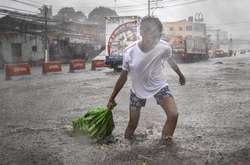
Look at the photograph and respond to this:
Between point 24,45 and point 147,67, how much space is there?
4029 cm

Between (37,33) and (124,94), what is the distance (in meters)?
32.8

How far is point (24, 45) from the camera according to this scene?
44375mm

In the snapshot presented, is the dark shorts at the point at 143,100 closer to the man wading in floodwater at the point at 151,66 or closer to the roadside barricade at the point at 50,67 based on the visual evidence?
the man wading in floodwater at the point at 151,66

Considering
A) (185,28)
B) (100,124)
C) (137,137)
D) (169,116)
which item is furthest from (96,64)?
(185,28)

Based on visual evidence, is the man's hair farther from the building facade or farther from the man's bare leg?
the building facade

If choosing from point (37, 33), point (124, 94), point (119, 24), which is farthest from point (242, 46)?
point (124, 94)

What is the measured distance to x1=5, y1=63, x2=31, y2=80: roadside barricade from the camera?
2194 centimetres

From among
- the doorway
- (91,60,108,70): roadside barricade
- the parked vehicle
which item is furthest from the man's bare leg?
the parked vehicle

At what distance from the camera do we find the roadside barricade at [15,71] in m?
21.9

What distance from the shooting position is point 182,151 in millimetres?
5453

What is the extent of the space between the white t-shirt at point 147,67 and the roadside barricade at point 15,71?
672 inches

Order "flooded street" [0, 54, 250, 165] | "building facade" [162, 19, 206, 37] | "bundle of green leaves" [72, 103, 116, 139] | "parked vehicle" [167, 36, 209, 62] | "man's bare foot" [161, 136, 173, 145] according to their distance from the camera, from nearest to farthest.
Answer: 1. "flooded street" [0, 54, 250, 165]
2. "man's bare foot" [161, 136, 173, 145]
3. "bundle of green leaves" [72, 103, 116, 139]
4. "parked vehicle" [167, 36, 209, 62]
5. "building facade" [162, 19, 206, 37]

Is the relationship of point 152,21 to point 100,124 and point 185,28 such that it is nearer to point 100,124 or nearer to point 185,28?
point 100,124

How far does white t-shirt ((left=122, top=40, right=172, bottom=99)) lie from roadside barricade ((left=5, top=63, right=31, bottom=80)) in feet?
56.0
